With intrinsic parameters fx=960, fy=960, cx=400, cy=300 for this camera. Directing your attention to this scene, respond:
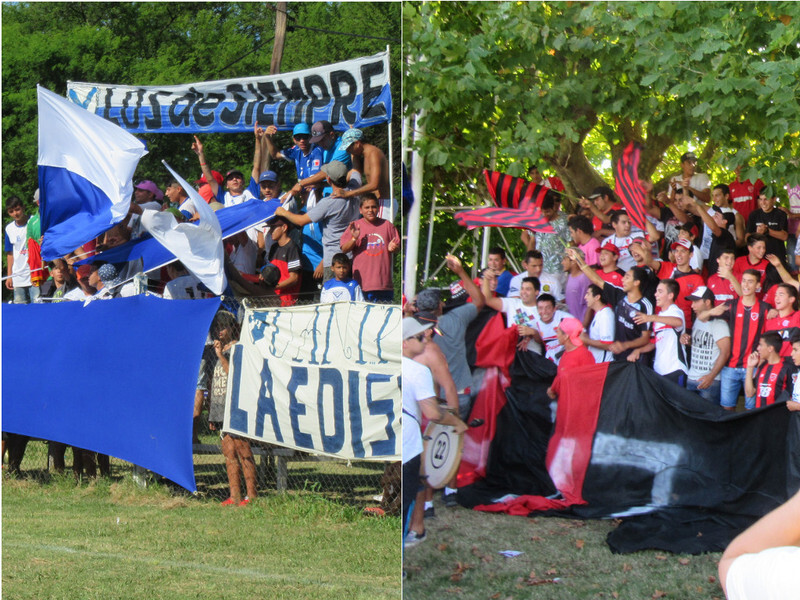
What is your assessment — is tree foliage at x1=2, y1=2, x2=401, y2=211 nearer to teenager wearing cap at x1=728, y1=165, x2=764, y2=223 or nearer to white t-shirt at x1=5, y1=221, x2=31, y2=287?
white t-shirt at x1=5, y1=221, x2=31, y2=287

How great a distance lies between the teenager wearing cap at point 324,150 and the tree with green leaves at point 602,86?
2569 millimetres

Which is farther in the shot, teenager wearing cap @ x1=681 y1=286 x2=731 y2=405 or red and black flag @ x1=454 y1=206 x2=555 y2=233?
teenager wearing cap @ x1=681 y1=286 x2=731 y2=405

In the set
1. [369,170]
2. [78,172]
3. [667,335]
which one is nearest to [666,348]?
[667,335]

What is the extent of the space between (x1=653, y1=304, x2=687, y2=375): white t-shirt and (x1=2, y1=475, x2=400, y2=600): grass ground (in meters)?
2.02

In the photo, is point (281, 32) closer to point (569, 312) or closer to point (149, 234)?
point (149, 234)

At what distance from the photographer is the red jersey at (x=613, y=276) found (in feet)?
16.0

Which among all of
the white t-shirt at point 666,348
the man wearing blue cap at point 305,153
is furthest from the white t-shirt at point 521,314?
the man wearing blue cap at point 305,153

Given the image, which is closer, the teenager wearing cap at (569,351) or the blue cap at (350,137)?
the teenager wearing cap at (569,351)

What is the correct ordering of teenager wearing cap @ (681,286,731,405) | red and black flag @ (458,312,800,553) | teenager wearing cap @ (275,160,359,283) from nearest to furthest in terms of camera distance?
1. red and black flag @ (458,312,800,553)
2. teenager wearing cap @ (681,286,731,405)
3. teenager wearing cap @ (275,160,359,283)

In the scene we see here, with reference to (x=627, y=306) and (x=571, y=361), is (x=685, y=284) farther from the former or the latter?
(x=571, y=361)

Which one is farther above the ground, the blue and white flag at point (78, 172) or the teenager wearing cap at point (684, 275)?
the blue and white flag at point (78, 172)

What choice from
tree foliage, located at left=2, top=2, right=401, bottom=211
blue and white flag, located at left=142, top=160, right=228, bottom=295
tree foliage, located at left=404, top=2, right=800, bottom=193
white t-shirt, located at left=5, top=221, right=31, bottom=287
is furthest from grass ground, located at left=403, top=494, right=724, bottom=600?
tree foliage, located at left=2, top=2, right=401, bottom=211

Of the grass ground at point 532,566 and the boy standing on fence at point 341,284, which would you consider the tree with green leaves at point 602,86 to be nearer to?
the grass ground at point 532,566

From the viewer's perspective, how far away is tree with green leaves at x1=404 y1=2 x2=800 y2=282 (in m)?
4.62
